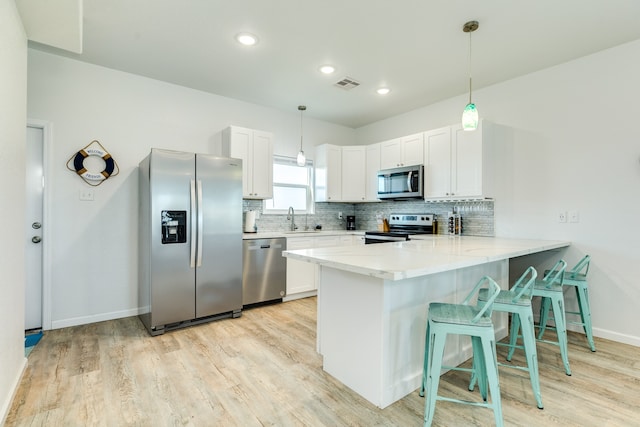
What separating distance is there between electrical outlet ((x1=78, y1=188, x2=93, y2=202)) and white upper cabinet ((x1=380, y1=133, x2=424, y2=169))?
11.9ft

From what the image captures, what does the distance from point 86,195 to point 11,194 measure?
1.43 meters

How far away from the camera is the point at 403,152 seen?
14.4 ft

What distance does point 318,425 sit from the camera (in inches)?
68.2

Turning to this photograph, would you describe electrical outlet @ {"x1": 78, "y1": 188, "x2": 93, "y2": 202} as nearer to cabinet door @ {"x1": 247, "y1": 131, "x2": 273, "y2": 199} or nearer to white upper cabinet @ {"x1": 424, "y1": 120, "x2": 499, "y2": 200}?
cabinet door @ {"x1": 247, "y1": 131, "x2": 273, "y2": 199}

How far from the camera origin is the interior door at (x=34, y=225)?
3.04 m

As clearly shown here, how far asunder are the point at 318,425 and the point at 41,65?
393 centimetres

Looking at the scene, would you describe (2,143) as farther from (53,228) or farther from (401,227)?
(401,227)

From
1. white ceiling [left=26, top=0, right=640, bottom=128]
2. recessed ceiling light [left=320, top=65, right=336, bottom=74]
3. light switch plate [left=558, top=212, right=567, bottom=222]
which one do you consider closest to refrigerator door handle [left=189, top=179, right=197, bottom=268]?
white ceiling [left=26, top=0, right=640, bottom=128]

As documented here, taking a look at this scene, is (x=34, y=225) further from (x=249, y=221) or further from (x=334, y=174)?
(x=334, y=174)

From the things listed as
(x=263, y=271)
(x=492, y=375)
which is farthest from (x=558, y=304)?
(x=263, y=271)

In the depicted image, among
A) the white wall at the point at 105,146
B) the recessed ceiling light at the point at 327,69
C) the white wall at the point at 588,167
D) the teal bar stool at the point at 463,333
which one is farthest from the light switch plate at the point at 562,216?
the white wall at the point at 105,146

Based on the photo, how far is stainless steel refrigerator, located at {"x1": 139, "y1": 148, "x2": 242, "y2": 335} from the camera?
3010 mm

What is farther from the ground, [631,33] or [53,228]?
[631,33]

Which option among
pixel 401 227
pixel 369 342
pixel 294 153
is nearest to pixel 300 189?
pixel 294 153
